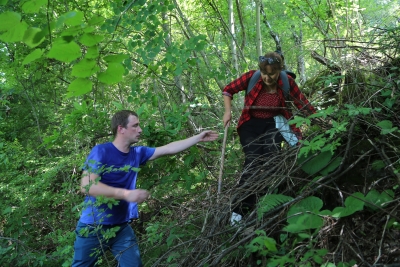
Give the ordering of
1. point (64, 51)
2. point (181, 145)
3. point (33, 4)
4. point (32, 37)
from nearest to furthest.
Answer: point (32, 37)
point (64, 51)
point (33, 4)
point (181, 145)

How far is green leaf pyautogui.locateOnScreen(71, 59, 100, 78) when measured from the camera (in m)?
1.68

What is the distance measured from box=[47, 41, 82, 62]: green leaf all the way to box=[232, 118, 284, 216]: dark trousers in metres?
1.93

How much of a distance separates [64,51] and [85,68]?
16cm

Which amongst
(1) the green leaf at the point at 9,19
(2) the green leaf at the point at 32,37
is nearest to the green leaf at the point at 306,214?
(2) the green leaf at the point at 32,37

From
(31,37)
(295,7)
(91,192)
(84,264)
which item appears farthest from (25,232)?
(295,7)

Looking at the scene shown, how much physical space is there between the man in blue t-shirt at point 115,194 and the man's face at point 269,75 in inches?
34.0

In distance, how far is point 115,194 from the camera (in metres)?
3.29

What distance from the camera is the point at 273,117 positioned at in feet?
13.1

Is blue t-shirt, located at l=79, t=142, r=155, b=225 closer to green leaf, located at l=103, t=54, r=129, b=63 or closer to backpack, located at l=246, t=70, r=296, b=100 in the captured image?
backpack, located at l=246, t=70, r=296, b=100

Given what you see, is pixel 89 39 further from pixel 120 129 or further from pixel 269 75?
pixel 269 75

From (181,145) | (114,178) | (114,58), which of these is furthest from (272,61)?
(114,58)

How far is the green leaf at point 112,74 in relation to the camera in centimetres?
172

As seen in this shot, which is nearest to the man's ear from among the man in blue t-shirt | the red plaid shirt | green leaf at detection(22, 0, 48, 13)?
the man in blue t-shirt

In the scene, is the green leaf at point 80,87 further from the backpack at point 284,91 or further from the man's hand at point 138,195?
the backpack at point 284,91
